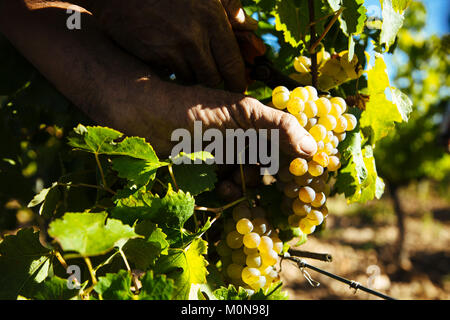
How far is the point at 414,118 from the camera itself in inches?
239

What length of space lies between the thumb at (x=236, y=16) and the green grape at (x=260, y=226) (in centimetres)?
60

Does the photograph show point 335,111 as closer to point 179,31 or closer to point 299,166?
point 299,166

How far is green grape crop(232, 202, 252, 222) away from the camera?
1.05 m

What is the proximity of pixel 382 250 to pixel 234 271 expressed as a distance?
580 centimetres

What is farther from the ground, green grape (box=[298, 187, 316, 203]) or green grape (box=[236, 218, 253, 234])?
green grape (box=[298, 187, 316, 203])

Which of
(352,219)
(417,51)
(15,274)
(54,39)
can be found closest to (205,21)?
(54,39)

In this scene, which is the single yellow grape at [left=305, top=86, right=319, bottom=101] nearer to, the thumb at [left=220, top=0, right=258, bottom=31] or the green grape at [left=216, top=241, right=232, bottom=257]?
the thumb at [left=220, top=0, right=258, bottom=31]

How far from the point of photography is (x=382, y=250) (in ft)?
20.1

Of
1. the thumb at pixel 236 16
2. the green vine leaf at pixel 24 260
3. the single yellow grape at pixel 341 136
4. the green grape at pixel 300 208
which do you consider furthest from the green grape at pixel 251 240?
the thumb at pixel 236 16

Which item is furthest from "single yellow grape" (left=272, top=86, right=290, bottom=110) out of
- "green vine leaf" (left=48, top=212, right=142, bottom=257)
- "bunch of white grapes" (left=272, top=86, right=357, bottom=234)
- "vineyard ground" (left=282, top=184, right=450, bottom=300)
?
"vineyard ground" (left=282, top=184, right=450, bottom=300)

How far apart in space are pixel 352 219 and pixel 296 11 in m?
7.02

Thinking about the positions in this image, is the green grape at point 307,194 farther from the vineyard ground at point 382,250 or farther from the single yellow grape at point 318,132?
the vineyard ground at point 382,250

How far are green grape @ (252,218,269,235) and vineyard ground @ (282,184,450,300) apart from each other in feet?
8.62

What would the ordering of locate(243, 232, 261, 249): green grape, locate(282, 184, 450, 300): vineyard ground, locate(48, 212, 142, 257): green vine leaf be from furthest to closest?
locate(282, 184, 450, 300): vineyard ground → locate(243, 232, 261, 249): green grape → locate(48, 212, 142, 257): green vine leaf
